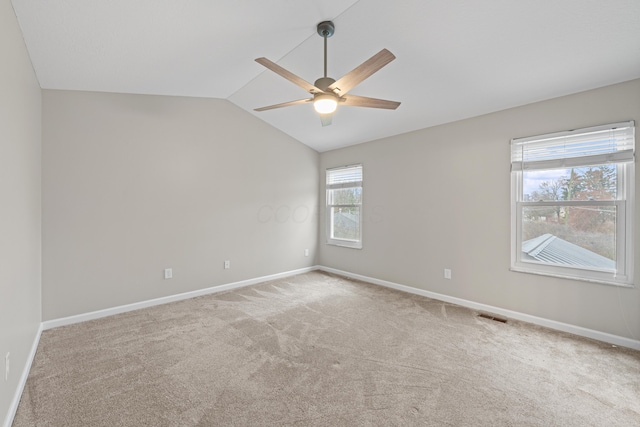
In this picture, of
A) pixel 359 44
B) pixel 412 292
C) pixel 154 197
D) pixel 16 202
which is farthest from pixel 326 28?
pixel 412 292

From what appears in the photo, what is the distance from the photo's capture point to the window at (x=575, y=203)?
2580 millimetres

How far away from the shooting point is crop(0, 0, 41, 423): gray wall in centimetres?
161

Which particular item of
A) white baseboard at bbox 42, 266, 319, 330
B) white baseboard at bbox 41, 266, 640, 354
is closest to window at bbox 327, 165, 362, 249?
white baseboard at bbox 41, 266, 640, 354

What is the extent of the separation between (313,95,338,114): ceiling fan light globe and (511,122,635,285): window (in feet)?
7.36

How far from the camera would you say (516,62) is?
2477 millimetres

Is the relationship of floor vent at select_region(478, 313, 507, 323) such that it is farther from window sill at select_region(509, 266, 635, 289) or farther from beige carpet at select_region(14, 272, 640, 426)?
window sill at select_region(509, 266, 635, 289)

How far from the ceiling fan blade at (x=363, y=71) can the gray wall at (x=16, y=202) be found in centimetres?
199

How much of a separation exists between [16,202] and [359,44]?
2895 mm

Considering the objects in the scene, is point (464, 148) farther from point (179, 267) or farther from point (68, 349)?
point (68, 349)

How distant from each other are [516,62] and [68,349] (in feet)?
15.3

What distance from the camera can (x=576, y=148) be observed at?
2.80 metres

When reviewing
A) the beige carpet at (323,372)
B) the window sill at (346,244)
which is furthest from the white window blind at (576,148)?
the window sill at (346,244)

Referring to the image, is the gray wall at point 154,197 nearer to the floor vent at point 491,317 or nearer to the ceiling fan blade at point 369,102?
the ceiling fan blade at point 369,102

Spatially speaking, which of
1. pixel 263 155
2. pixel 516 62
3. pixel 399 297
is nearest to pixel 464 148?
pixel 516 62
